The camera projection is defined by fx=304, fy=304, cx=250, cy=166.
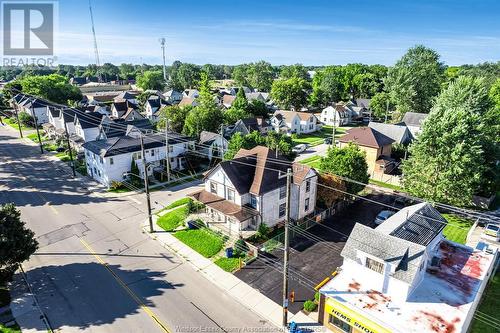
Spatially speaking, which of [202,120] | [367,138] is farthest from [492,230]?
[202,120]

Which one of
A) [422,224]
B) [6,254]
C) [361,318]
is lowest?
[361,318]

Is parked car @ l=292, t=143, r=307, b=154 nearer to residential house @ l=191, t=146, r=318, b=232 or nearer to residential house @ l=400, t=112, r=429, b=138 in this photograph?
residential house @ l=400, t=112, r=429, b=138

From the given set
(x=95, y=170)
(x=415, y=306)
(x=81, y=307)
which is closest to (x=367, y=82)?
→ (x=95, y=170)

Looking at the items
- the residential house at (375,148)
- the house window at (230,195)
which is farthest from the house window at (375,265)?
the residential house at (375,148)

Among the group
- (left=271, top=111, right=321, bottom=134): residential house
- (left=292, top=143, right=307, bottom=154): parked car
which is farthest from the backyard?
(left=292, top=143, right=307, bottom=154): parked car

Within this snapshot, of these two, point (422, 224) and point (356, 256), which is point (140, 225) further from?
point (422, 224)
